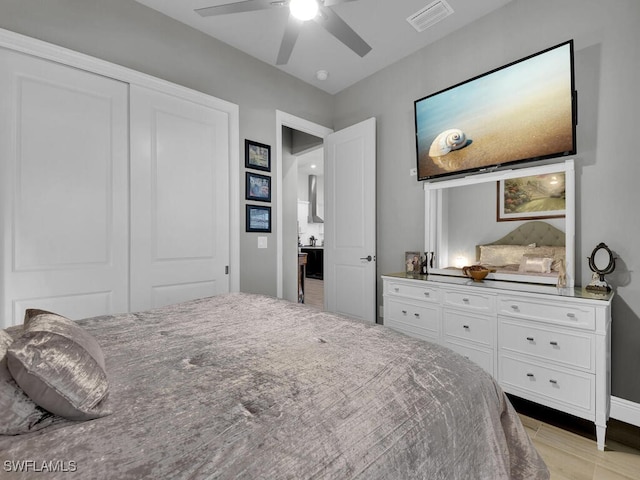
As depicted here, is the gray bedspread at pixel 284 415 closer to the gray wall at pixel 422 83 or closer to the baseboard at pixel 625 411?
the baseboard at pixel 625 411

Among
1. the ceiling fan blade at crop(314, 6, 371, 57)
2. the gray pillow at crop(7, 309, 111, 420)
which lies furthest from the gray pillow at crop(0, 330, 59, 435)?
the ceiling fan blade at crop(314, 6, 371, 57)

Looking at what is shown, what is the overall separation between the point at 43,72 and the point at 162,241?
1304 mm

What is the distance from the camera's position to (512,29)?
8.00 feet

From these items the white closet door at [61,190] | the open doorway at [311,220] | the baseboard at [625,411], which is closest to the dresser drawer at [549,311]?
→ the baseboard at [625,411]

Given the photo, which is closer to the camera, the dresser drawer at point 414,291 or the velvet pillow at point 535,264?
the velvet pillow at point 535,264

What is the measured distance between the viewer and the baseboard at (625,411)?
1.86 m

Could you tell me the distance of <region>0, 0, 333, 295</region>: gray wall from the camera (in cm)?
203

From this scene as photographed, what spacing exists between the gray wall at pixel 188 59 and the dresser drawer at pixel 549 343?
2125 millimetres

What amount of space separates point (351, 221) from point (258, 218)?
1064 mm

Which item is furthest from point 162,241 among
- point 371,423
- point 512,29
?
point 512,29

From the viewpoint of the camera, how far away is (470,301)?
7.43ft

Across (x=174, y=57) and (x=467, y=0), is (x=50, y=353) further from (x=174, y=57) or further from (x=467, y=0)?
(x=467, y=0)

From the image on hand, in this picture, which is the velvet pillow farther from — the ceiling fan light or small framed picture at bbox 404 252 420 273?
the ceiling fan light

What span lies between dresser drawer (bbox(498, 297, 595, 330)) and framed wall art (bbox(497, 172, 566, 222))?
0.67 metres
